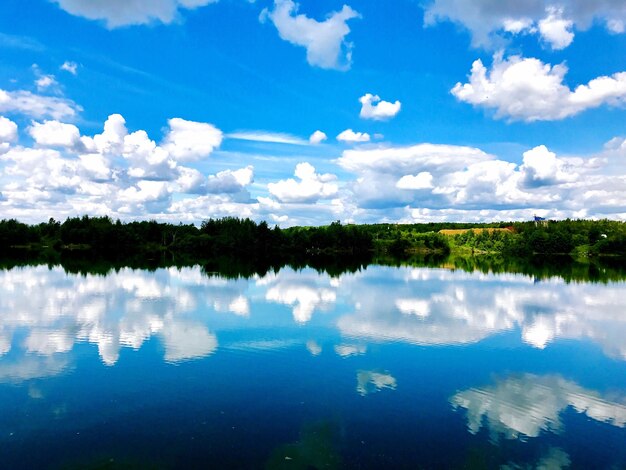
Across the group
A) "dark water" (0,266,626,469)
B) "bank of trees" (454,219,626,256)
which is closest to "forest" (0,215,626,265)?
"bank of trees" (454,219,626,256)

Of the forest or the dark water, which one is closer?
the dark water

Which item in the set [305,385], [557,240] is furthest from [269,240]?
[305,385]

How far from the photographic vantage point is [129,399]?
14.4 m

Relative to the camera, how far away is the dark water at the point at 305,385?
11.2m

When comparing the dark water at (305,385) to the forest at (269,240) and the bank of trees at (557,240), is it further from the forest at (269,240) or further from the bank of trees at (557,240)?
the bank of trees at (557,240)

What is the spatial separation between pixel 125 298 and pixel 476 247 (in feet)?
496

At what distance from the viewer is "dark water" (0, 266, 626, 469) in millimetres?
11164

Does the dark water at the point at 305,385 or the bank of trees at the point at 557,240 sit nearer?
the dark water at the point at 305,385

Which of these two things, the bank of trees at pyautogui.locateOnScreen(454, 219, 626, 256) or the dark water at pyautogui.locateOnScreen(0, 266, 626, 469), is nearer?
the dark water at pyautogui.locateOnScreen(0, 266, 626, 469)

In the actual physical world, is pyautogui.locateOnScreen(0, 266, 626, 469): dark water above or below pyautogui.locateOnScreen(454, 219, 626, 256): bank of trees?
below

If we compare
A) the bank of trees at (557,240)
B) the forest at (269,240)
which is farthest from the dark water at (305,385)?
the bank of trees at (557,240)

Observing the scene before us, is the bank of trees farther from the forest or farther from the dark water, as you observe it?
the dark water

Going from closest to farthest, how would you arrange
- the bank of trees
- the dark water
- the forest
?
1. the dark water
2. the forest
3. the bank of trees

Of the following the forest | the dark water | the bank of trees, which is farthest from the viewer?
the bank of trees
